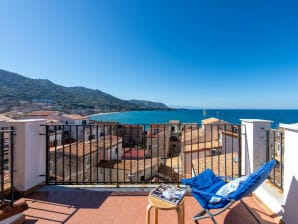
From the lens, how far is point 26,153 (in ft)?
9.51

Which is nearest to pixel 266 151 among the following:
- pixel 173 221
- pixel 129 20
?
pixel 173 221

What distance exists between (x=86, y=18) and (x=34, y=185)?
9.73 m

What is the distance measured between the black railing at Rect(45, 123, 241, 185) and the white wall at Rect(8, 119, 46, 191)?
0.21 metres

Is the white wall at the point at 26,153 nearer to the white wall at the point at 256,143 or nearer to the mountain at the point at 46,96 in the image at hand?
the white wall at the point at 256,143

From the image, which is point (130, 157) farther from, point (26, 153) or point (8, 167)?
point (8, 167)

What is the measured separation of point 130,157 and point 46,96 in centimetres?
6926

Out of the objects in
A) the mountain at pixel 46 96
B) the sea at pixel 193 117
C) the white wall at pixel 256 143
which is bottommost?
the sea at pixel 193 117

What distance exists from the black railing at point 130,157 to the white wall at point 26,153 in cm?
21

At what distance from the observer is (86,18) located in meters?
10.1

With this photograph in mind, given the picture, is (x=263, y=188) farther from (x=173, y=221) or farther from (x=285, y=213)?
(x=173, y=221)

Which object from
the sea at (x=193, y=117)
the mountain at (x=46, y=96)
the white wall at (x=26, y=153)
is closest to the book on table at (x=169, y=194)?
the white wall at (x=26, y=153)

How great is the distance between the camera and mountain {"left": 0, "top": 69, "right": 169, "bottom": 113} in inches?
2098

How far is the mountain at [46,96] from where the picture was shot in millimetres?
53287

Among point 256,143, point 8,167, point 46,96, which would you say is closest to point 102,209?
point 8,167
